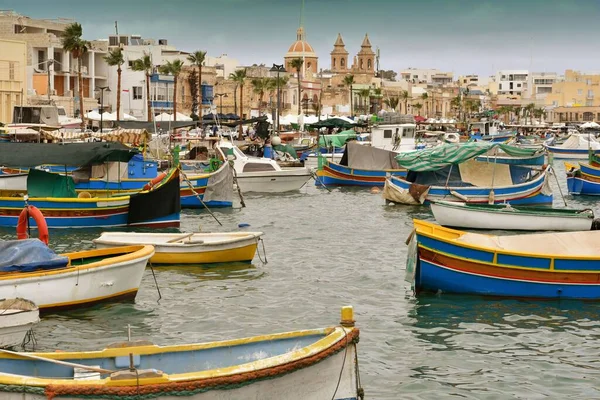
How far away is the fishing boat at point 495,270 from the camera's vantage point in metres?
19.4

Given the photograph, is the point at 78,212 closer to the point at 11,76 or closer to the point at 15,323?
the point at 15,323

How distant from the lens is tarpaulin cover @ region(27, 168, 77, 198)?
1209 inches

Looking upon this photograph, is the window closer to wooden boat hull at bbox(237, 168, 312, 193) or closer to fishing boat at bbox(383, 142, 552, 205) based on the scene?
wooden boat hull at bbox(237, 168, 312, 193)

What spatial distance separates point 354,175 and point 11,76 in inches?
1158

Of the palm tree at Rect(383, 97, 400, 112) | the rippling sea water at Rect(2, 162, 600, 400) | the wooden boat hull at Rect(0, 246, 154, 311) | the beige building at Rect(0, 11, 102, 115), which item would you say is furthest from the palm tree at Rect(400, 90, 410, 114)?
the wooden boat hull at Rect(0, 246, 154, 311)

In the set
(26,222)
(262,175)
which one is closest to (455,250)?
(26,222)

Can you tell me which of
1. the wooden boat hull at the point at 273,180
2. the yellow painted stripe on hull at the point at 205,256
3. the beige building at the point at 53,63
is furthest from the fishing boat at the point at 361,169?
the beige building at the point at 53,63

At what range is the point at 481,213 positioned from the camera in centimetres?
3025

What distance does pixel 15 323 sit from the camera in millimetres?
14984

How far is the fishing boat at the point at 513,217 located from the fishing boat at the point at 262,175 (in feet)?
47.7

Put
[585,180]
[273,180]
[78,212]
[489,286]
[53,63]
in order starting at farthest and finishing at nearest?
[53,63] < [585,180] < [273,180] < [78,212] < [489,286]

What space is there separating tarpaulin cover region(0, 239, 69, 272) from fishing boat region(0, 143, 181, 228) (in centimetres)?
1236

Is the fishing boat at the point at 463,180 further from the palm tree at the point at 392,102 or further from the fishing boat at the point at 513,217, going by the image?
the palm tree at the point at 392,102

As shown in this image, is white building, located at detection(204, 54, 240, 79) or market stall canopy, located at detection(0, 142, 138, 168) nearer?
market stall canopy, located at detection(0, 142, 138, 168)
